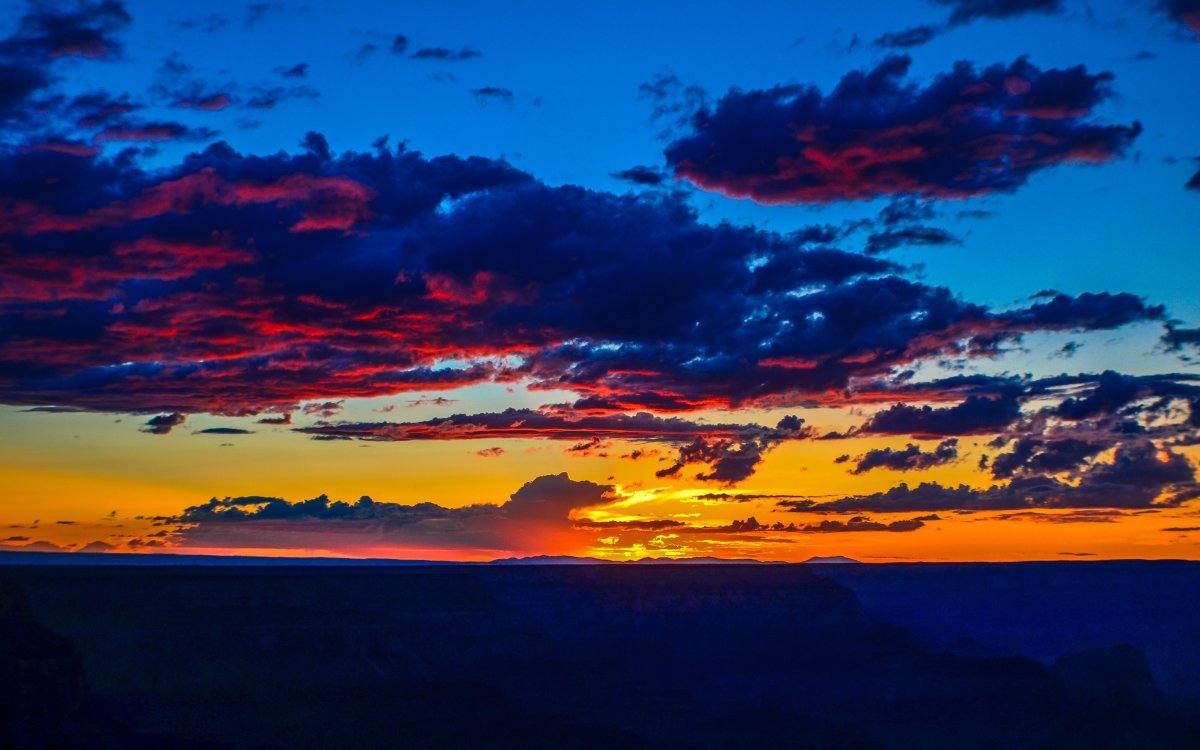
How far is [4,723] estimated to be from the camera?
154ft

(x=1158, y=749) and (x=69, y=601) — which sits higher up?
(x=69, y=601)

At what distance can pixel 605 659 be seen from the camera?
118 meters

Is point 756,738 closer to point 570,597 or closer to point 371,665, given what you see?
point 371,665

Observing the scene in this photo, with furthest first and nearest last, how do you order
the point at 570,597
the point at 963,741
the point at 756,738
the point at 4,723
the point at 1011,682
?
1. the point at 570,597
2. the point at 1011,682
3. the point at 963,741
4. the point at 756,738
5. the point at 4,723

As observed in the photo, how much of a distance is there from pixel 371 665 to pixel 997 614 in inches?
3631

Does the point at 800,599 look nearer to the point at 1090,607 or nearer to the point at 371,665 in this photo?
the point at 1090,607

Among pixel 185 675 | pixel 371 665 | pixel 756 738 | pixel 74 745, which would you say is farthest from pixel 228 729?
pixel 756 738

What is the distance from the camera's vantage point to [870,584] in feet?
512

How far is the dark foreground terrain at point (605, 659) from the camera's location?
8075cm

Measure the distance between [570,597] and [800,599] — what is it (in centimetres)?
2846

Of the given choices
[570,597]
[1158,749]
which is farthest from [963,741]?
[570,597]

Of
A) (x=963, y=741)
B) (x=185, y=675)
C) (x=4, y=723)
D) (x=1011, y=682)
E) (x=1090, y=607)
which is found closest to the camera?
(x=4, y=723)

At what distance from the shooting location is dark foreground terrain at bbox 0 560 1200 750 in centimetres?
8075

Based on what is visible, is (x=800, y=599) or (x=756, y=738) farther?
(x=800, y=599)
